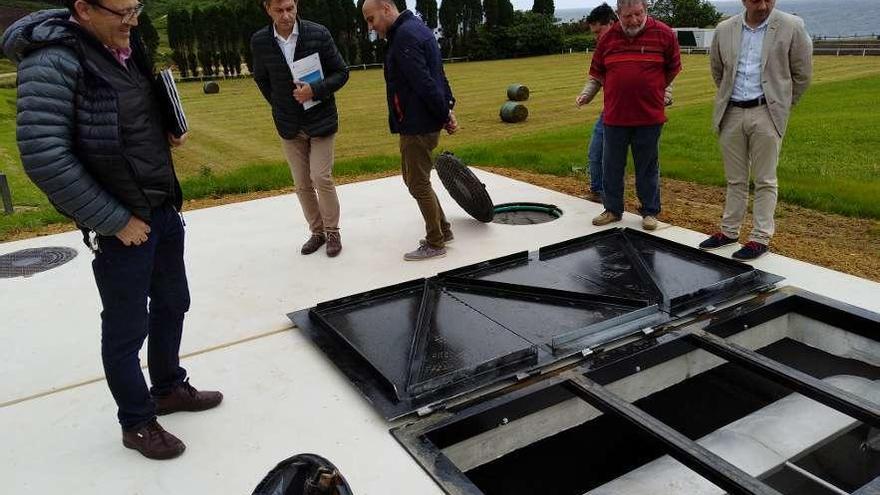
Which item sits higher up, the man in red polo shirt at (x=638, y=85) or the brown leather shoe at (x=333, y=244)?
the man in red polo shirt at (x=638, y=85)

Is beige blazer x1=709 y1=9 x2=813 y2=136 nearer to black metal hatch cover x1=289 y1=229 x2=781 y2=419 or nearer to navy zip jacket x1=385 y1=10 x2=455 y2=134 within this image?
black metal hatch cover x1=289 y1=229 x2=781 y2=419

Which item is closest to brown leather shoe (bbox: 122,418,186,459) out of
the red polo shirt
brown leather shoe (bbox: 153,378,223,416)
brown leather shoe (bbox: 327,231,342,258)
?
brown leather shoe (bbox: 153,378,223,416)

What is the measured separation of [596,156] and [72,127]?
465 centimetres

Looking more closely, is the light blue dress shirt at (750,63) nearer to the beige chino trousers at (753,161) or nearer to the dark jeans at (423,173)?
the beige chino trousers at (753,161)

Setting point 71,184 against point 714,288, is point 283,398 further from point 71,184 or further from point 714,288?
point 714,288

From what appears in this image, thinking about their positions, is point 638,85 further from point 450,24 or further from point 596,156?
point 450,24

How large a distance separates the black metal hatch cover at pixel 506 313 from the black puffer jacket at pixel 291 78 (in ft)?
4.44

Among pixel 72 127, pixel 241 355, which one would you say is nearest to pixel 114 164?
pixel 72 127

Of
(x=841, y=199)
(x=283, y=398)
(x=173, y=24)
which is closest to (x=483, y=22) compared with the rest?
(x=173, y=24)

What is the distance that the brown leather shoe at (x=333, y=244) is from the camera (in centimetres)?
484

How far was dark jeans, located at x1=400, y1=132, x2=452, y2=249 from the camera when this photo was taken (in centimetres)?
441

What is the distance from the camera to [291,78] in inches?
174

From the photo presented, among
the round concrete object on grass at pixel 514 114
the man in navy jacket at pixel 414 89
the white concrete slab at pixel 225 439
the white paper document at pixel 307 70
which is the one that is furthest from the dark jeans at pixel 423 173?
the round concrete object on grass at pixel 514 114

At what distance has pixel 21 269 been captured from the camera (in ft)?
15.9
